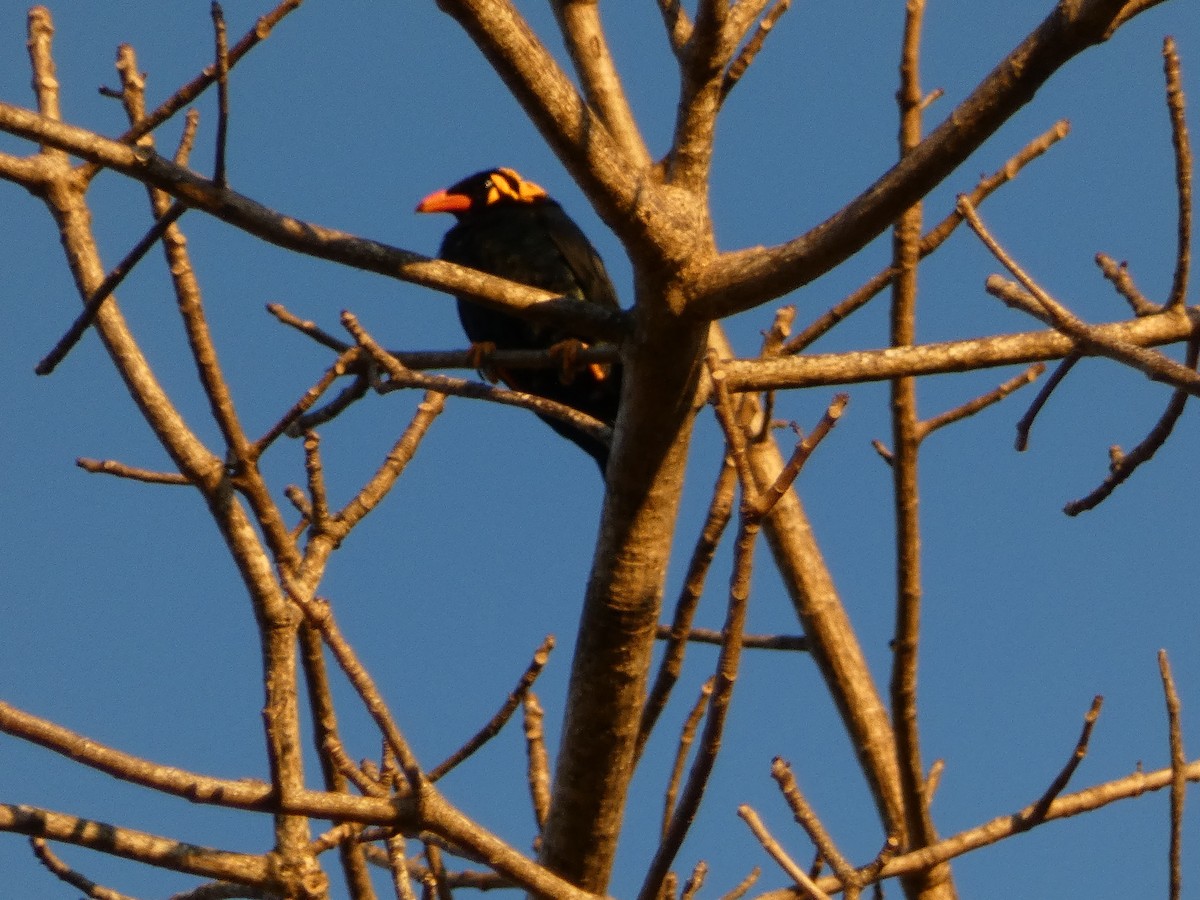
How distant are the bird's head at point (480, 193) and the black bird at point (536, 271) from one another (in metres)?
0.01

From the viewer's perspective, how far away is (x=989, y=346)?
2.52 meters

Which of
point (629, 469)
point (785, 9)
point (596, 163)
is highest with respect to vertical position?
point (785, 9)

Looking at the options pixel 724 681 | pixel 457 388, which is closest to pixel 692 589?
pixel 724 681

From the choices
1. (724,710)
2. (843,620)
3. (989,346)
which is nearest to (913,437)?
(843,620)

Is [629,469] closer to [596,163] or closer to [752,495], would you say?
[596,163]

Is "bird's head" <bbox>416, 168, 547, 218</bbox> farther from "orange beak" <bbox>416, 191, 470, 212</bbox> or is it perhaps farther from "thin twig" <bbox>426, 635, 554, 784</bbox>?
"thin twig" <bbox>426, 635, 554, 784</bbox>

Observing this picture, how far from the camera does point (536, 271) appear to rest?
565 centimetres

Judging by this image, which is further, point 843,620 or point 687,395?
point 843,620

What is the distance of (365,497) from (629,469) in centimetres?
72

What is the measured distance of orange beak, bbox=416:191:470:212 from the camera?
642 cm

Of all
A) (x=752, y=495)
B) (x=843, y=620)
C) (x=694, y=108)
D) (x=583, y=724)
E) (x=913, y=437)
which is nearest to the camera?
(x=752, y=495)

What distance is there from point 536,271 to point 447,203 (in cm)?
96

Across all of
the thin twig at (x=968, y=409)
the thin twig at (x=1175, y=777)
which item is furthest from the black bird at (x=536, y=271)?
the thin twig at (x=1175, y=777)

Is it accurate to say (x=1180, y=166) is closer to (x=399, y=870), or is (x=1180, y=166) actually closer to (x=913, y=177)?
(x=913, y=177)
